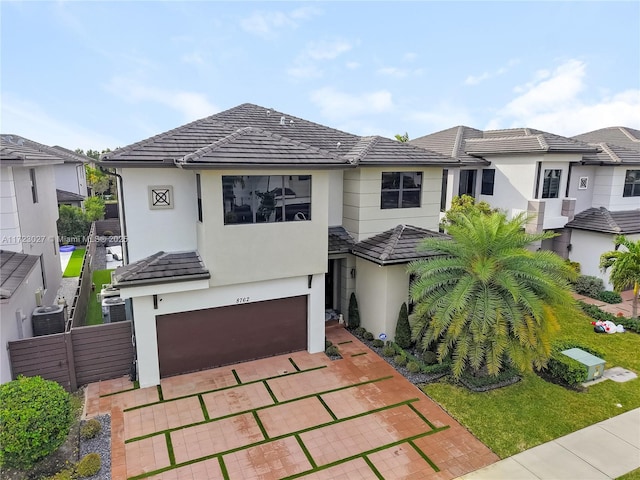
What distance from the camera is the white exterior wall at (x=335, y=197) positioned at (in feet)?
49.5

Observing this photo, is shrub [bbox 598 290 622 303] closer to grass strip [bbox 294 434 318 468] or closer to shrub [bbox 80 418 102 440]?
grass strip [bbox 294 434 318 468]

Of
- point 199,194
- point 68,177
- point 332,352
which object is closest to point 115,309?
point 199,194

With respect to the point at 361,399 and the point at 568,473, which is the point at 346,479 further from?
the point at 568,473

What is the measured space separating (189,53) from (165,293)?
31.9 ft

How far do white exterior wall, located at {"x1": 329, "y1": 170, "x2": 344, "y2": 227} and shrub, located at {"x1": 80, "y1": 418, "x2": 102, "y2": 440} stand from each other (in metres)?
9.60

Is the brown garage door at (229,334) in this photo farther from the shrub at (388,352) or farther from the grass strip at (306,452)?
the grass strip at (306,452)

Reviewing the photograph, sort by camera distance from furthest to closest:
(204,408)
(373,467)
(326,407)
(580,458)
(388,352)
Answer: (388,352) → (326,407) → (204,408) → (580,458) → (373,467)

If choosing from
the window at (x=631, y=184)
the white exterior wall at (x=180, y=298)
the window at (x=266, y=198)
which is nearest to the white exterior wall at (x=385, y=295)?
the white exterior wall at (x=180, y=298)

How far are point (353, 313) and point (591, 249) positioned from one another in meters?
13.5

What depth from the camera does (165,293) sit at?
1087 cm

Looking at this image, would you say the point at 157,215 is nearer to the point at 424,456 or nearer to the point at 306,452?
the point at 306,452

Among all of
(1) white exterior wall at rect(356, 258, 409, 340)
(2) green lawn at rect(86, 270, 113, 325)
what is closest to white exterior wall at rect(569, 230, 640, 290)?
(1) white exterior wall at rect(356, 258, 409, 340)

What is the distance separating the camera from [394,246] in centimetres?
1330

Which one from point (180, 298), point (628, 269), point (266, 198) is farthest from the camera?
point (628, 269)
